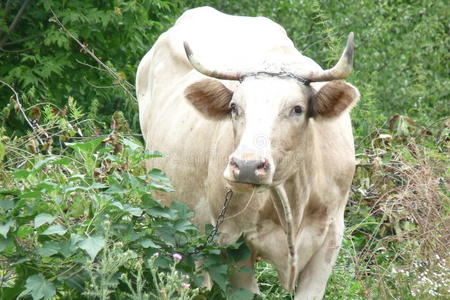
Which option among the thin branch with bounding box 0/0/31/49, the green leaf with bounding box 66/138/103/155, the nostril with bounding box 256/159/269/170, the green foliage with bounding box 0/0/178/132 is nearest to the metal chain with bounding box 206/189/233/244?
the nostril with bounding box 256/159/269/170

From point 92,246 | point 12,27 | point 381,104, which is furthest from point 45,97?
point 92,246

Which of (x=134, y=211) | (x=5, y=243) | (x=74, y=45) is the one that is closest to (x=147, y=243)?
(x=134, y=211)

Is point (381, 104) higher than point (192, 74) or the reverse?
the reverse

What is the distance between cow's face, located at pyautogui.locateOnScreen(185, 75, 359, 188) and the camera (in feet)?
17.2

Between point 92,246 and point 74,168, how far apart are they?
2.04m

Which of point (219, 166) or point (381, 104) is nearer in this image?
point (219, 166)

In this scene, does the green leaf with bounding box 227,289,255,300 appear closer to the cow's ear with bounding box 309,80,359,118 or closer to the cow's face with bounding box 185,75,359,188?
the cow's face with bounding box 185,75,359,188

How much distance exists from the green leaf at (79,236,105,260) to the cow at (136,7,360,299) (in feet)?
2.31

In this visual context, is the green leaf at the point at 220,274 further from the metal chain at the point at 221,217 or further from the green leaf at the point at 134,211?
the green leaf at the point at 134,211

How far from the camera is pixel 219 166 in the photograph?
6160 mm

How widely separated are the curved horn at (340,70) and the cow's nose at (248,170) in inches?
28.5

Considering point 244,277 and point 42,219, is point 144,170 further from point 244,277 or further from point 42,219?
point 42,219

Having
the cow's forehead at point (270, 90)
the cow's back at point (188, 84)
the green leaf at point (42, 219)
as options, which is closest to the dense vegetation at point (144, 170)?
the green leaf at point (42, 219)

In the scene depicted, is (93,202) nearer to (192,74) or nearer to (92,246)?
(92,246)
